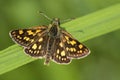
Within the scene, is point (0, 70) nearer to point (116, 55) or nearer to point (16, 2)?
point (16, 2)

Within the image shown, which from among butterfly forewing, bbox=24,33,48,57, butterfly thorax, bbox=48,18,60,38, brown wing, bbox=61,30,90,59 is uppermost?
butterfly thorax, bbox=48,18,60,38

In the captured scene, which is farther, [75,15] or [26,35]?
[75,15]

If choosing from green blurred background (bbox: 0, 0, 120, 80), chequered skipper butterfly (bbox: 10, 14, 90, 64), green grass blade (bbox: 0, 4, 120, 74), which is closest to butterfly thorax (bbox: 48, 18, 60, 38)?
chequered skipper butterfly (bbox: 10, 14, 90, 64)

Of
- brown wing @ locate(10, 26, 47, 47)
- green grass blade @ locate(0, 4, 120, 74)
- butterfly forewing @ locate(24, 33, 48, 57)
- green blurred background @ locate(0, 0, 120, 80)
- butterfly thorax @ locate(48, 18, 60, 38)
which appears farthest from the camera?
green blurred background @ locate(0, 0, 120, 80)

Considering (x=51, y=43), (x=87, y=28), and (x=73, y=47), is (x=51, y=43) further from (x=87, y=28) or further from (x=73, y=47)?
(x=87, y=28)

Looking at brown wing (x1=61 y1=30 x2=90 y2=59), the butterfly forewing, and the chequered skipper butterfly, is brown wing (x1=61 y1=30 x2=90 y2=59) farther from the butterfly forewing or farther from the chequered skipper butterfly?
the butterfly forewing

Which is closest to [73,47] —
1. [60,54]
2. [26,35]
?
[60,54]
